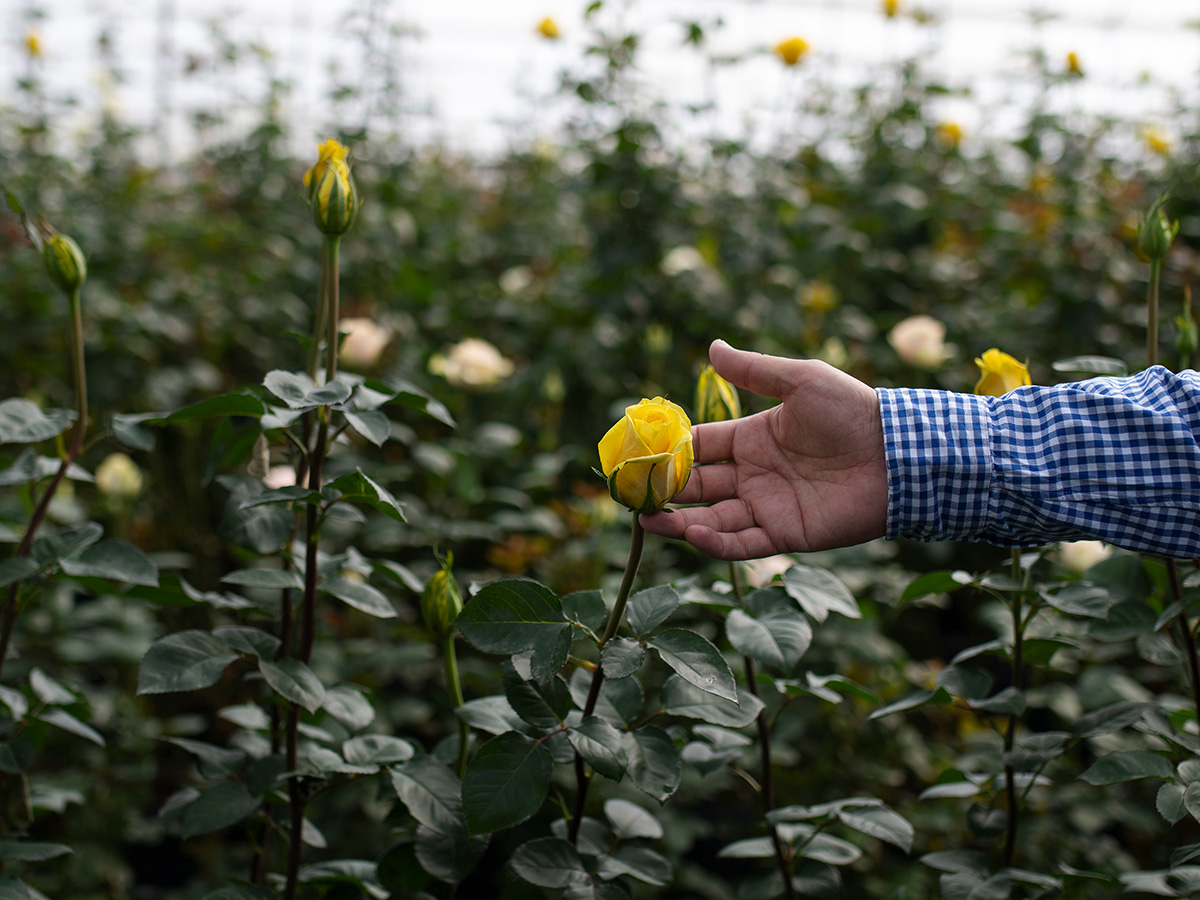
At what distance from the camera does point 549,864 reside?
85cm

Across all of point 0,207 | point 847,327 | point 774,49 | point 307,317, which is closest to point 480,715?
point 847,327

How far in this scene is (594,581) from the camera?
1.75 metres

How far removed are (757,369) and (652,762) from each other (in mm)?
432

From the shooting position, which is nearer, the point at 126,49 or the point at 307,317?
the point at 307,317

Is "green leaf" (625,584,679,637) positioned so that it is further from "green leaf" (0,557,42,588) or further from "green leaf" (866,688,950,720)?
"green leaf" (0,557,42,588)

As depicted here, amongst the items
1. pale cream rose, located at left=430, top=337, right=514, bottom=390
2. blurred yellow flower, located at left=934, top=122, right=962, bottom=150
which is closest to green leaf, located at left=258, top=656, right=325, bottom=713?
pale cream rose, located at left=430, top=337, right=514, bottom=390

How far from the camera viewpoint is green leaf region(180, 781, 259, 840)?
0.87m

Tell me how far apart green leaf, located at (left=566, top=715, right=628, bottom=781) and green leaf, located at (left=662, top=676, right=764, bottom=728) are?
0.26 ft

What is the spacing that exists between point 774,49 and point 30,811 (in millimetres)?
2715

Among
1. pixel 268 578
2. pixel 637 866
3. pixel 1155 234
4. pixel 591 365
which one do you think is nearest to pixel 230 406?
pixel 268 578

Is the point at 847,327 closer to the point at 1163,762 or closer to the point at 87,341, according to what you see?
the point at 1163,762

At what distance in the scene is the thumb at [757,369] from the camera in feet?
3.15

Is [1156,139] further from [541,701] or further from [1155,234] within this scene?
[541,701]

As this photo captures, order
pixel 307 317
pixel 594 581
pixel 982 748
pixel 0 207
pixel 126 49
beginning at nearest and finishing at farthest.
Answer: pixel 982 748 → pixel 594 581 → pixel 307 317 → pixel 0 207 → pixel 126 49
